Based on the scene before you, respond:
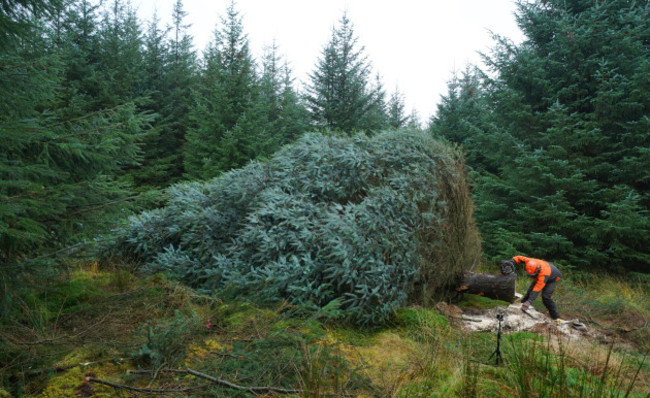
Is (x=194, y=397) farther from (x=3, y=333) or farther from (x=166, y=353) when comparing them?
(x=3, y=333)

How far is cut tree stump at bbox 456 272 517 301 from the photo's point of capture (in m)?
5.52

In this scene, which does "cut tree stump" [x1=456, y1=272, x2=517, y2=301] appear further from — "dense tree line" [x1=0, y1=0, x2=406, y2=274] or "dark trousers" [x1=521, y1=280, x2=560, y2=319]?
"dense tree line" [x1=0, y1=0, x2=406, y2=274]

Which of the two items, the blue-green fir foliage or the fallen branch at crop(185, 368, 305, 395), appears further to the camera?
the blue-green fir foliage

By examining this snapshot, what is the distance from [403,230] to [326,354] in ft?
6.75

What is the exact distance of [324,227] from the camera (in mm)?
4395

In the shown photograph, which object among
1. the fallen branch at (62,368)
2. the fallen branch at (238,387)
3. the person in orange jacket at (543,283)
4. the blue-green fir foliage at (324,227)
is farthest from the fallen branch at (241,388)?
the person in orange jacket at (543,283)

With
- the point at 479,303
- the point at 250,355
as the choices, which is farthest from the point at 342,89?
the point at 250,355

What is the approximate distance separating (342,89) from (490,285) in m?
11.6

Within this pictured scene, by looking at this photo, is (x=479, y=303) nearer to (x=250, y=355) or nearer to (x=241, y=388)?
(x=250, y=355)

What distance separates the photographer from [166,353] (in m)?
2.69

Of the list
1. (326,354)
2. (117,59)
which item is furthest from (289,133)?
(326,354)

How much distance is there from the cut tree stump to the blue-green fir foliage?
316 millimetres

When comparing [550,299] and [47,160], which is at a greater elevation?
[47,160]

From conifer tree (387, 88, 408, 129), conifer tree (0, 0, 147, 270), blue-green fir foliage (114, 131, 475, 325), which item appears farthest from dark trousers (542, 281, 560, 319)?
conifer tree (387, 88, 408, 129)
